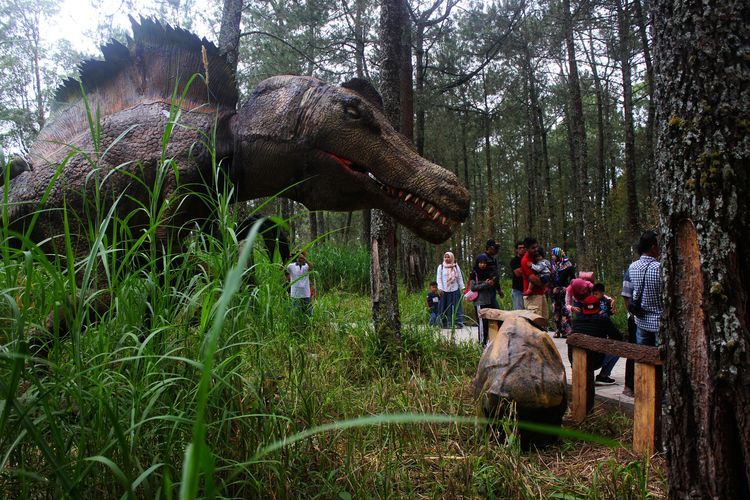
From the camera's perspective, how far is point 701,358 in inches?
64.0

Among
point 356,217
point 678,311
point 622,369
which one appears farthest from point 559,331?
point 356,217

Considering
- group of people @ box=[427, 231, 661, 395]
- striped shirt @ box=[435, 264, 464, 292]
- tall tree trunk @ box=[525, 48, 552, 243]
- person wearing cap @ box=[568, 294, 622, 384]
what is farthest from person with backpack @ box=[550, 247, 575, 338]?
tall tree trunk @ box=[525, 48, 552, 243]

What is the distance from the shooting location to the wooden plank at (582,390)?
365cm

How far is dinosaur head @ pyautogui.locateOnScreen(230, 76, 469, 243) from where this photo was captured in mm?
2570

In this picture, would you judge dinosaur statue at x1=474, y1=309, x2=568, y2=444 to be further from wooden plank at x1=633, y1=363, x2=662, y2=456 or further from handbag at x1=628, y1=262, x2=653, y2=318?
handbag at x1=628, y1=262, x2=653, y2=318

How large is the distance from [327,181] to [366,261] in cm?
985

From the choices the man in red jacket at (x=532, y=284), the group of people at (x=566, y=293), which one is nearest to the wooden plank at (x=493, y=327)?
the group of people at (x=566, y=293)

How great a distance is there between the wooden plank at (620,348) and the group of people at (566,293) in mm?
153

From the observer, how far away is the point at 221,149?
270cm

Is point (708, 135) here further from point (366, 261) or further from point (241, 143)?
point (366, 261)

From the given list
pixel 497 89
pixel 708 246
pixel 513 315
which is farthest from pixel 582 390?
pixel 497 89

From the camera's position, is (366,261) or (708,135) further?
(366,261)

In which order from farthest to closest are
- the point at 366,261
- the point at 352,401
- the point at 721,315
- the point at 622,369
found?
the point at 366,261, the point at 622,369, the point at 352,401, the point at 721,315

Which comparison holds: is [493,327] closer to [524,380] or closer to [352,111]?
[524,380]
